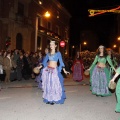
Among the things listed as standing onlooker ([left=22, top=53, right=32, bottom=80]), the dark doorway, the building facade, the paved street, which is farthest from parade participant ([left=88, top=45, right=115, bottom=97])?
the dark doorway

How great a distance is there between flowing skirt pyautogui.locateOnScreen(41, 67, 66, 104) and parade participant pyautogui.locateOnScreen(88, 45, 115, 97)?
193cm

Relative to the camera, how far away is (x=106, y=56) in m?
9.24

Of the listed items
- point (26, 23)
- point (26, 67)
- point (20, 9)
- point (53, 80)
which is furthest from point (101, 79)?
point (20, 9)

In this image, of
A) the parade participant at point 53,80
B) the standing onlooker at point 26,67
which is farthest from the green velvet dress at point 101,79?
the standing onlooker at point 26,67

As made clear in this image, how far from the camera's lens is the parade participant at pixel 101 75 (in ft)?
29.5

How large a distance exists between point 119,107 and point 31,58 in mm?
10679

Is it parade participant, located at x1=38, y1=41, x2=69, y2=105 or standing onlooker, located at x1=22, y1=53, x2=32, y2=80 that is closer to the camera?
parade participant, located at x1=38, y1=41, x2=69, y2=105

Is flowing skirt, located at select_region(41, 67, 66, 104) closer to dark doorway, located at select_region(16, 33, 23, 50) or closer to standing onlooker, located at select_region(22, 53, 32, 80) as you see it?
standing onlooker, located at select_region(22, 53, 32, 80)

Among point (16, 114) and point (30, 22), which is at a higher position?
point (30, 22)

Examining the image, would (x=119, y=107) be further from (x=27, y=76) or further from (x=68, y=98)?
(x=27, y=76)

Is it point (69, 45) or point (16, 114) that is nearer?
point (16, 114)

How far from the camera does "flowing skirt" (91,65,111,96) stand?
29.4ft

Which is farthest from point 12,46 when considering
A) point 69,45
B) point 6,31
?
point 69,45

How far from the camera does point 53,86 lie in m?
7.43
